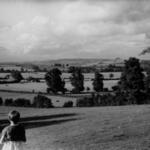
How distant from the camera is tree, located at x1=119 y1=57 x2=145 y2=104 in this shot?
56.4 m

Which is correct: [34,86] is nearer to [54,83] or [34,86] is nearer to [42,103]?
[54,83]

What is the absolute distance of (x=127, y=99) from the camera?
191 ft

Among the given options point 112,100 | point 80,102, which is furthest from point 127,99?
point 80,102

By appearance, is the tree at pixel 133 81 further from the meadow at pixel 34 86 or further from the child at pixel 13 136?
the child at pixel 13 136

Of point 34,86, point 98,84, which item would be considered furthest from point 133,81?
point 34,86

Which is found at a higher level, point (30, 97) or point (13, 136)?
point (13, 136)

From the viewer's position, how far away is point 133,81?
186 feet

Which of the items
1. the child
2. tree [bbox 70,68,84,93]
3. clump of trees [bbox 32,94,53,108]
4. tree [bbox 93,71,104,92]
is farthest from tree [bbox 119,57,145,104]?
the child

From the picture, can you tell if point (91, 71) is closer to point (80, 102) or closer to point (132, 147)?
point (80, 102)

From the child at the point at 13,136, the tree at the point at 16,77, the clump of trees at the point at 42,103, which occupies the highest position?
the tree at the point at 16,77

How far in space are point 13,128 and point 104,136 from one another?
7.53m

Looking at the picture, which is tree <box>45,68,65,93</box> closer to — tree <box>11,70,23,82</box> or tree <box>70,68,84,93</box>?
tree <box>70,68,84,93</box>

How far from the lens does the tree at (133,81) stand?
185ft

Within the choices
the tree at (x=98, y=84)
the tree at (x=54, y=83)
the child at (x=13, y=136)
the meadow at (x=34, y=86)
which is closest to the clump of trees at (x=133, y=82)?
the tree at (x=98, y=84)
